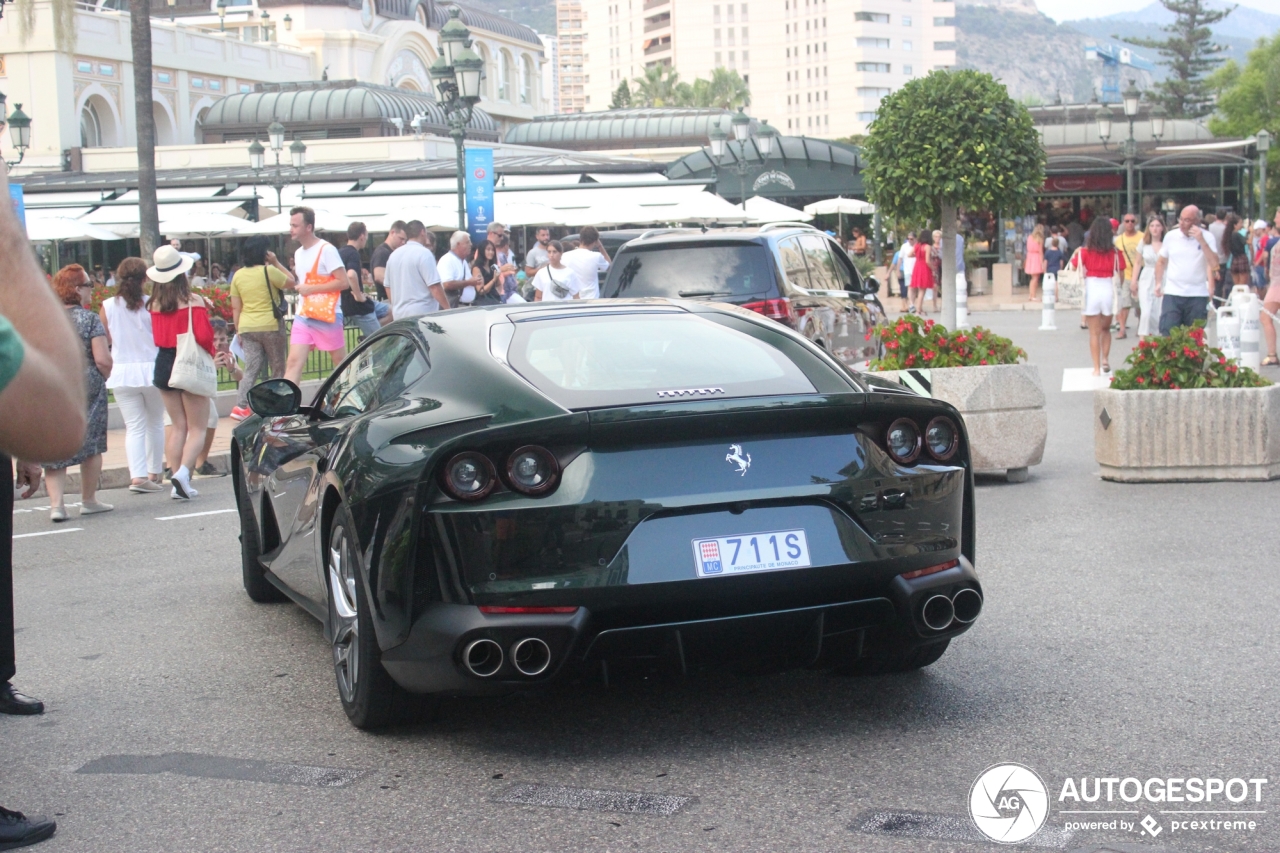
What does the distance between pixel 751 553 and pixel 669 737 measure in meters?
0.72

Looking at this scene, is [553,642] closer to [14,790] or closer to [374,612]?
[374,612]

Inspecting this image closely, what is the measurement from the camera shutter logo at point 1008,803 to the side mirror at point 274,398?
10.2 feet

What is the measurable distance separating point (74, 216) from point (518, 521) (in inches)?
1552

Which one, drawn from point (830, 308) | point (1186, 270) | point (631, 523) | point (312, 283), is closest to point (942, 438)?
point (631, 523)

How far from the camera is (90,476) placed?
10.7 meters

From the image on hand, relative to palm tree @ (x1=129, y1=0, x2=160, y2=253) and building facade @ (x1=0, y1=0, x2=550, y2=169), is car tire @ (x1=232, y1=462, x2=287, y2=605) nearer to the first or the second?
palm tree @ (x1=129, y1=0, x2=160, y2=253)

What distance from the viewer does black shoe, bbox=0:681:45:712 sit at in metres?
5.25

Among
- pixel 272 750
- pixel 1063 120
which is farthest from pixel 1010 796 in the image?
pixel 1063 120

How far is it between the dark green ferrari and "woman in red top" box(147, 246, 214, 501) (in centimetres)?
674

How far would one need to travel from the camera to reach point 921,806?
4023 millimetres

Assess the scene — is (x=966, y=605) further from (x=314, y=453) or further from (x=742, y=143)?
(x=742, y=143)

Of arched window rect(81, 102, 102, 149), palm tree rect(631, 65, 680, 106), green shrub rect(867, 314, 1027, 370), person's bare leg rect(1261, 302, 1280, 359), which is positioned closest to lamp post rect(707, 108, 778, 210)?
person's bare leg rect(1261, 302, 1280, 359)

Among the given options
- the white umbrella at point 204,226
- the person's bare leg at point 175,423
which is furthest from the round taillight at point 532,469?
the white umbrella at point 204,226

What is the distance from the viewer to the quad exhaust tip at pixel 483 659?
14.2ft
